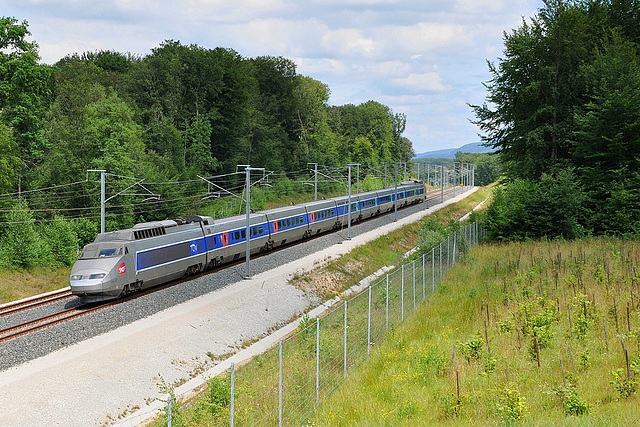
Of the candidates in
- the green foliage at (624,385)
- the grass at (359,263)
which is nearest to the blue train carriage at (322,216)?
the grass at (359,263)

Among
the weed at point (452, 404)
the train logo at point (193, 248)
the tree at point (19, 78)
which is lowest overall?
the weed at point (452, 404)

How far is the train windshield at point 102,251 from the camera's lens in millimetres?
26812

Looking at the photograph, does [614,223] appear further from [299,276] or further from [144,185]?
[144,185]

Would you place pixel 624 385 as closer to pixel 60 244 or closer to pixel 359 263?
pixel 359 263

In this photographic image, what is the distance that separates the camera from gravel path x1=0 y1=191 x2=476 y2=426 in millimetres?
17094

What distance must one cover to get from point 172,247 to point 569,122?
27.3m

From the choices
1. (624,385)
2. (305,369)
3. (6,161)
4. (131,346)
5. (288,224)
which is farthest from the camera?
(288,224)

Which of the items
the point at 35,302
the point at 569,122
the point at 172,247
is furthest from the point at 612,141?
the point at 35,302

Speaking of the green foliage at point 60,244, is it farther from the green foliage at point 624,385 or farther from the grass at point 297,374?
the green foliage at point 624,385

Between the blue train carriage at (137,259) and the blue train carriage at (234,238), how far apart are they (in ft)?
4.64

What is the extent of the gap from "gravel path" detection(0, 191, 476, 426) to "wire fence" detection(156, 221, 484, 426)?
150 inches

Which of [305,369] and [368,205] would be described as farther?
[368,205]

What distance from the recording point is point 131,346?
21516 millimetres

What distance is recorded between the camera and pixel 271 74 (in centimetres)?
10088
